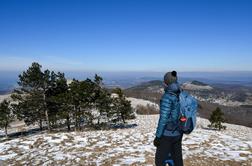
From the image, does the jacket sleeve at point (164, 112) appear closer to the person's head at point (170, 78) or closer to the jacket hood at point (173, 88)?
the jacket hood at point (173, 88)

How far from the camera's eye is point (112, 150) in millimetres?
12875

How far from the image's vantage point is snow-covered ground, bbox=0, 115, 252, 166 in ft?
36.7

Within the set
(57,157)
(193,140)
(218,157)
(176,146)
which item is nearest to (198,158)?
(218,157)

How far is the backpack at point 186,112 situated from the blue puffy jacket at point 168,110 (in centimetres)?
12

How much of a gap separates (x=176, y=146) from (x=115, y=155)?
501 centimetres

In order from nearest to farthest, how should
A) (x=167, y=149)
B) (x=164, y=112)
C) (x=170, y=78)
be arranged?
1. (x=164, y=112)
2. (x=170, y=78)
3. (x=167, y=149)

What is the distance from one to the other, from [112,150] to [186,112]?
6776 mm

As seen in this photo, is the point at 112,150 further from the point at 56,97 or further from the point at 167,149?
the point at 56,97

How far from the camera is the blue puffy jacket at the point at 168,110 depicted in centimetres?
691

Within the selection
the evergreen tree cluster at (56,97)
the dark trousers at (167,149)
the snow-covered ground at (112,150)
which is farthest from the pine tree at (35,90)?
the dark trousers at (167,149)

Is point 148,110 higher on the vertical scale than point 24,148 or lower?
lower

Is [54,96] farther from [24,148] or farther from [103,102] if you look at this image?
[24,148]

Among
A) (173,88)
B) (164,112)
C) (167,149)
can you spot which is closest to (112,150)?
(167,149)

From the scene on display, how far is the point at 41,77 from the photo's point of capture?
111ft
